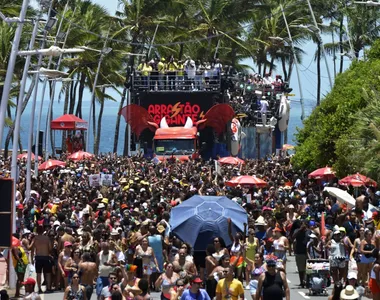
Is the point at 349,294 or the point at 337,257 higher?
the point at 349,294

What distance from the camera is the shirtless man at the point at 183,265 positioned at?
20.4 meters

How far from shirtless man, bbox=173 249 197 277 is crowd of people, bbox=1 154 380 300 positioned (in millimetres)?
22

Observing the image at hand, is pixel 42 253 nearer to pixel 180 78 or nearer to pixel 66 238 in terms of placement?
pixel 66 238

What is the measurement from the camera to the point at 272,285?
58.3ft

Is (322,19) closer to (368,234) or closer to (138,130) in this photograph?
(138,130)

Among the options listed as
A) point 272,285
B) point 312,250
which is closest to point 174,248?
point 312,250

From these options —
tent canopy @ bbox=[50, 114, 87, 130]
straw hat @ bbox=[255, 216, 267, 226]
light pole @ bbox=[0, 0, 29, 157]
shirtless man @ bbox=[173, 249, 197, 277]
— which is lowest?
shirtless man @ bbox=[173, 249, 197, 277]

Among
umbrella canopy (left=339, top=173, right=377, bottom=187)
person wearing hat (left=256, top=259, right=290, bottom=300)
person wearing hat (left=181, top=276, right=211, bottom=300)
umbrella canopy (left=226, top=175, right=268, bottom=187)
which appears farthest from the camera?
umbrella canopy (left=226, top=175, right=268, bottom=187)

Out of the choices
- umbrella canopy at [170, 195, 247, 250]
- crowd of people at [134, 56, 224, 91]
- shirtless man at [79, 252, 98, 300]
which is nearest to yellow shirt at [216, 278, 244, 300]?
shirtless man at [79, 252, 98, 300]

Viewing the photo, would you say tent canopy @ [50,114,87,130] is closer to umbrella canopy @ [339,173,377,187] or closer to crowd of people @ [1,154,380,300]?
crowd of people @ [1,154,380,300]

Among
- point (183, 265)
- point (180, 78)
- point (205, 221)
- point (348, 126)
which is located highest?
point (180, 78)

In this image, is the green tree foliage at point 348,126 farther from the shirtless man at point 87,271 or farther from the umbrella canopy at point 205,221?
the shirtless man at point 87,271

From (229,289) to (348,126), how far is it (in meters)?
26.8

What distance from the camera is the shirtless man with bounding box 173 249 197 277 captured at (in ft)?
66.9
